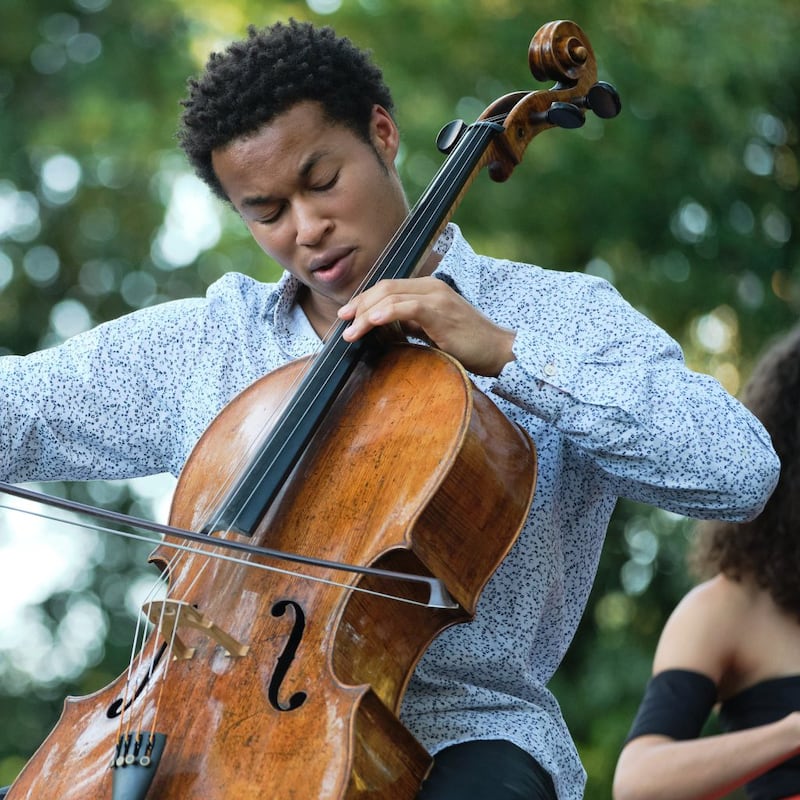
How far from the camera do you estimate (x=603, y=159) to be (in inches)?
193

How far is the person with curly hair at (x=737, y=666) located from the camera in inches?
93.5

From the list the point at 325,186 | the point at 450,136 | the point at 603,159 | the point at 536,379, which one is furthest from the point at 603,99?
the point at 603,159

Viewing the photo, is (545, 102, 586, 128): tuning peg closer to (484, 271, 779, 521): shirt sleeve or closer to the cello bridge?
(484, 271, 779, 521): shirt sleeve

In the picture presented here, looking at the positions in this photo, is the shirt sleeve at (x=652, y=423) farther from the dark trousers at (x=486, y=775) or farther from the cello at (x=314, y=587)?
the dark trousers at (x=486, y=775)

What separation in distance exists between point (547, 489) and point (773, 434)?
1091mm

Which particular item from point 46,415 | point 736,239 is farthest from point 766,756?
point 736,239

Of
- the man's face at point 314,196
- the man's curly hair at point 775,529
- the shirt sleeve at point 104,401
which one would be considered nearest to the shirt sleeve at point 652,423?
the man's face at point 314,196

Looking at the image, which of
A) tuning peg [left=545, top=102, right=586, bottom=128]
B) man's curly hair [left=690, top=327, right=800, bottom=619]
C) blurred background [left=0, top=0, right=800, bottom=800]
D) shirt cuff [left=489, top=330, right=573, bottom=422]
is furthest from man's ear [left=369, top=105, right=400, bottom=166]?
blurred background [left=0, top=0, right=800, bottom=800]

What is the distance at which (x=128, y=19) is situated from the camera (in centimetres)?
576

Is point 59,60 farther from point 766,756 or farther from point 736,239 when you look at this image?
point 766,756

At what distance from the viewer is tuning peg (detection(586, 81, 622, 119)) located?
2.01 m

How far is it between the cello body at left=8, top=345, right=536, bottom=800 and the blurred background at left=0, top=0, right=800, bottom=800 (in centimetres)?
296

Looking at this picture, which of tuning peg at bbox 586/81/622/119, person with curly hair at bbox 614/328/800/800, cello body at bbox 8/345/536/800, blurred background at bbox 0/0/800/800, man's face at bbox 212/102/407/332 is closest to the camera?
cello body at bbox 8/345/536/800

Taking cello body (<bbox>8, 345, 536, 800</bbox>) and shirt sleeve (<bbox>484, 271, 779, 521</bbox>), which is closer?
cello body (<bbox>8, 345, 536, 800</bbox>)
